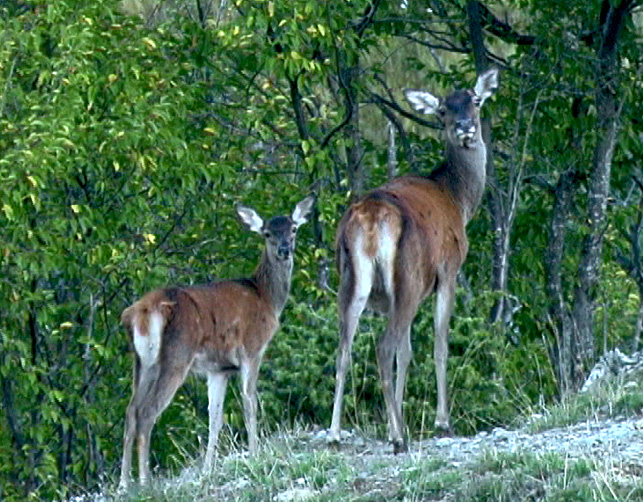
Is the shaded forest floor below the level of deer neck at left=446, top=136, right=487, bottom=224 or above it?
below

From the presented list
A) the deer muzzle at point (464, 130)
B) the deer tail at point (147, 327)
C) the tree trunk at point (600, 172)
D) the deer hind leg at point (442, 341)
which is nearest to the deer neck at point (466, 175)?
the deer muzzle at point (464, 130)

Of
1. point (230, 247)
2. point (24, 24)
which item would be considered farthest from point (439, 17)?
point (24, 24)

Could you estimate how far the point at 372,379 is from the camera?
45.1 ft

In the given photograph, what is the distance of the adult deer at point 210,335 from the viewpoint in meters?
12.4

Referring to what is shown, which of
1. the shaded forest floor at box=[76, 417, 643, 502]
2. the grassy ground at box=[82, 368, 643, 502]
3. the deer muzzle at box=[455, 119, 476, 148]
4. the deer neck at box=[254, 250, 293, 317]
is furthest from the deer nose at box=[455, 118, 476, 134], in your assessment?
the shaded forest floor at box=[76, 417, 643, 502]

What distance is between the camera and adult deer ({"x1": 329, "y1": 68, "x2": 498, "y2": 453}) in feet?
38.4

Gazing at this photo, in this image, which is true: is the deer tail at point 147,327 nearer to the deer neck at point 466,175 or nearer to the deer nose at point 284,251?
the deer nose at point 284,251

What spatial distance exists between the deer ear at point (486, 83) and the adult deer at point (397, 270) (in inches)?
58.9

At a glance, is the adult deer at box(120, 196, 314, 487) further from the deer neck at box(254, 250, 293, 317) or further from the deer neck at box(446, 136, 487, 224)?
the deer neck at box(446, 136, 487, 224)

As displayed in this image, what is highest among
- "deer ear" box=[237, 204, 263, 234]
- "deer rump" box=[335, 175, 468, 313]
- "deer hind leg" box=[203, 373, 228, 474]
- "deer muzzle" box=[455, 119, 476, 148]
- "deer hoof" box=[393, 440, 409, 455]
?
"deer muzzle" box=[455, 119, 476, 148]

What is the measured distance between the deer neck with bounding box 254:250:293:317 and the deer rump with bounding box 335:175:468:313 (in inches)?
71.8

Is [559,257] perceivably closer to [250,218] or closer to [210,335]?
[250,218]

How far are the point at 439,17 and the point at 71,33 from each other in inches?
165

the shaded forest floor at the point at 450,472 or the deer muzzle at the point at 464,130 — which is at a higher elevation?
the deer muzzle at the point at 464,130
